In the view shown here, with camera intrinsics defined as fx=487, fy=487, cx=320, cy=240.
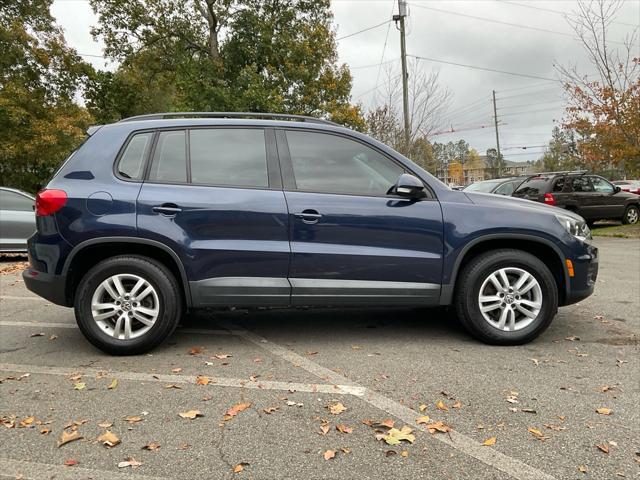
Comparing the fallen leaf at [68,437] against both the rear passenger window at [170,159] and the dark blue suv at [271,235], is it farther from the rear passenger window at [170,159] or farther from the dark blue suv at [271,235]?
the rear passenger window at [170,159]

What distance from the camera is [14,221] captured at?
886 centimetres

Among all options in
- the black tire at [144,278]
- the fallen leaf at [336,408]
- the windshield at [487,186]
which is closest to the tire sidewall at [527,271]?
the fallen leaf at [336,408]

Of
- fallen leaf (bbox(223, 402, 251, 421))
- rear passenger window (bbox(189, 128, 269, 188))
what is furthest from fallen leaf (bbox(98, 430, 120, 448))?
rear passenger window (bbox(189, 128, 269, 188))

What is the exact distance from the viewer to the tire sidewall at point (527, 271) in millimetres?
4082

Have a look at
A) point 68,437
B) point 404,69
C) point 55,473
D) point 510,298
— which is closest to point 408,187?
point 510,298

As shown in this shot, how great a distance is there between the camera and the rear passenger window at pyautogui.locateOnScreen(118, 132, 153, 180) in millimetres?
3914

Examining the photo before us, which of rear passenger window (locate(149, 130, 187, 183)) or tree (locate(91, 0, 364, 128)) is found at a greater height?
tree (locate(91, 0, 364, 128))

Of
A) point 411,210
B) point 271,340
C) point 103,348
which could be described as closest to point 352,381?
point 271,340

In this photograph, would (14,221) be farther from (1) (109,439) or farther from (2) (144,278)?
(1) (109,439)

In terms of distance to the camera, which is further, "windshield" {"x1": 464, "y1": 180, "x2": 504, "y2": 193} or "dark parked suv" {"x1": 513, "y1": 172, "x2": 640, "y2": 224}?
"dark parked suv" {"x1": 513, "y1": 172, "x2": 640, "y2": 224}

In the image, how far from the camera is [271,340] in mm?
4352

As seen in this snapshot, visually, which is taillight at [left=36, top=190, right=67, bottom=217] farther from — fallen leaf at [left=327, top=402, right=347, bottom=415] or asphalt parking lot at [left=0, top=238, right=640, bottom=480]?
fallen leaf at [left=327, top=402, right=347, bottom=415]

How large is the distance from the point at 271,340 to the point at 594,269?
9.58 feet

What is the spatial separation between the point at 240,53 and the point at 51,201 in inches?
784
